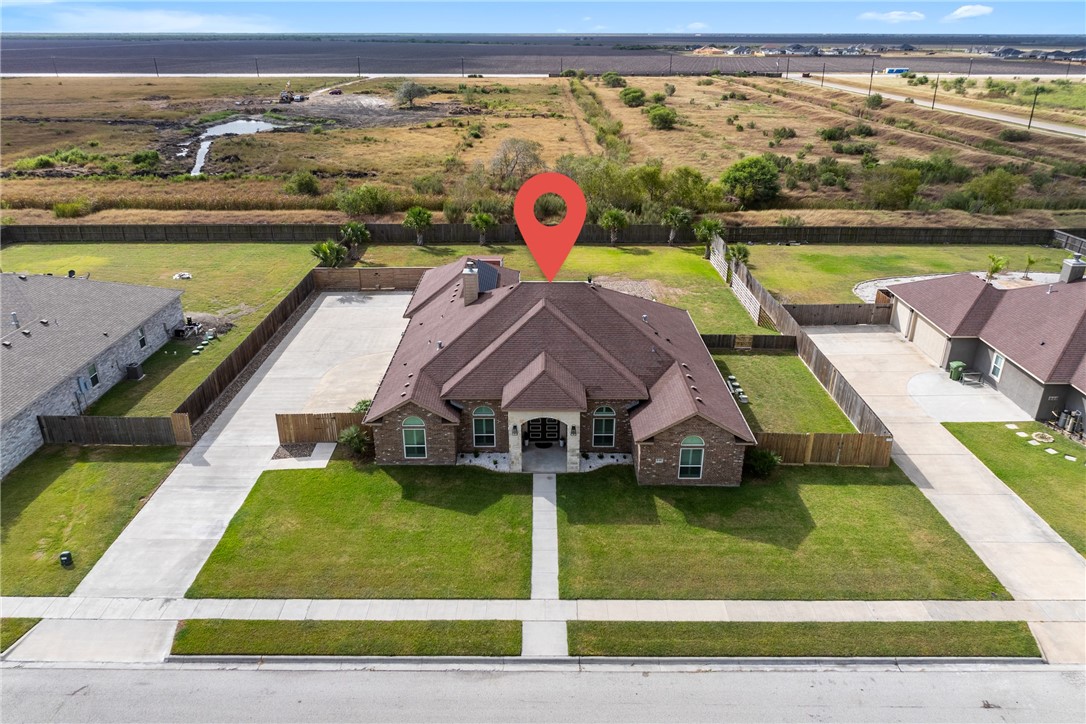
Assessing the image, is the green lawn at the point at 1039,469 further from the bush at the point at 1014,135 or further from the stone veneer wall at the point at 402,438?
the bush at the point at 1014,135

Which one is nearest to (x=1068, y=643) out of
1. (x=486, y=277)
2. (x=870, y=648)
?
(x=870, y=648)

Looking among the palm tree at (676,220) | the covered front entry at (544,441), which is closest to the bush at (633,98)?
the palm tree at (676,220)

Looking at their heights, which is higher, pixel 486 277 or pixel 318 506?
pixel 486 277

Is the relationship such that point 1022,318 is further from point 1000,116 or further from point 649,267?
point 1000,116

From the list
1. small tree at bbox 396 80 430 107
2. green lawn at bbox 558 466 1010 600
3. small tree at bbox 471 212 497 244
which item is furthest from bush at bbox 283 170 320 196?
small tree at bbox 396 80 430 107

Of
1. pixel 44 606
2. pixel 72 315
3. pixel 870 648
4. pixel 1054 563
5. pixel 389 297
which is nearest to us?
pixel 870 648

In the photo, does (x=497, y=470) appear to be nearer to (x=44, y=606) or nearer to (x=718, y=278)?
(x=44, y=606)

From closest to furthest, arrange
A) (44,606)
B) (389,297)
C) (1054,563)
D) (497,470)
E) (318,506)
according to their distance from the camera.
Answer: (44,606), (1054,563), (318,506), (497,470), (389,297)
